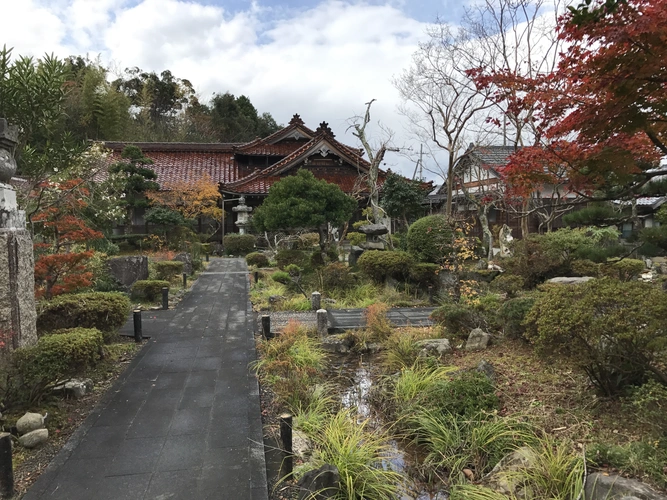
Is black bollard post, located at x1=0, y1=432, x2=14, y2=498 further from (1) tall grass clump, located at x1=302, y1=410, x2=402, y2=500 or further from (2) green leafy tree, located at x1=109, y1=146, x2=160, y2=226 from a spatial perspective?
(2) green leafy tree, located at x1=109, y1=146, x2=160, y2=226

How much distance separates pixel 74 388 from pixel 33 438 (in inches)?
42.2

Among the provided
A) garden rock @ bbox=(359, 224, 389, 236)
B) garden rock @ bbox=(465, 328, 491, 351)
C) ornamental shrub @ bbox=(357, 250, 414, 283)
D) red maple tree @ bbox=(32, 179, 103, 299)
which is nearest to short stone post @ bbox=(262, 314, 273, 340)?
garden rock @ bbox=(465, 328, 491, 351)

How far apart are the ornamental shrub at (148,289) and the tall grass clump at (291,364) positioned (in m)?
4.64

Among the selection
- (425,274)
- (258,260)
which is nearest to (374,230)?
(425,274)

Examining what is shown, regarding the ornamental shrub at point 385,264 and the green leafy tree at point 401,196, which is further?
the green leafy tree at point 401,196

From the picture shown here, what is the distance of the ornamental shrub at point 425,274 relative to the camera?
10.3 metres

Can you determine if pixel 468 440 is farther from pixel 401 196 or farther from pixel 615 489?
pixel 401 196

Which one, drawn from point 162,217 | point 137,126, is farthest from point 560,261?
point 137,126

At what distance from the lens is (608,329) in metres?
3.51

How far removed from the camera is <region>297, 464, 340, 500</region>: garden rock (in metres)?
2.94

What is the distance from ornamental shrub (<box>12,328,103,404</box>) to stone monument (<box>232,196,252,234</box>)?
17423 millimetres

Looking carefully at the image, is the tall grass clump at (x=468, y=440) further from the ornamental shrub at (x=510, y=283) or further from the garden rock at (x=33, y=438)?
the ornamental shrub at (x=510, y=283)

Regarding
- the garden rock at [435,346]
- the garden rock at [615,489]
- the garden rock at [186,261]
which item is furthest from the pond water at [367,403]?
the garden rock at [186,261]

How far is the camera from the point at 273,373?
5375 millimetres
